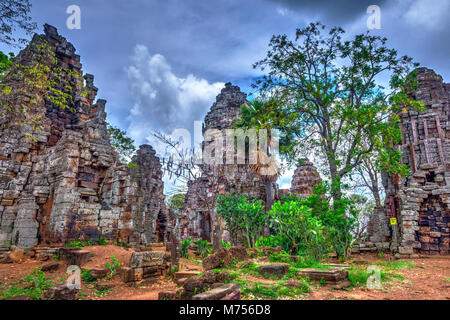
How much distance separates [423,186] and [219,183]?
45.0 ft

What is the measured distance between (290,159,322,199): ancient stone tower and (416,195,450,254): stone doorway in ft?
24.6

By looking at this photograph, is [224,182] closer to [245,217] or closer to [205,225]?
[205,225]

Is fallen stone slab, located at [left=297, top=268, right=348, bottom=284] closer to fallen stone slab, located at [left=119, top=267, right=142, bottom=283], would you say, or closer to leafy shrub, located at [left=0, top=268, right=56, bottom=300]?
fallen stone slab, located at [left=119, top=267, right=142, bottom=283]

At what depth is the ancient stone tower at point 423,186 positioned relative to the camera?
1445 cm

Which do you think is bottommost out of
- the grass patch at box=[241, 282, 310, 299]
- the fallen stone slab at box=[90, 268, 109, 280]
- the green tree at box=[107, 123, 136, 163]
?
the fallen stone slab at box=[90, 268, 109, 280]

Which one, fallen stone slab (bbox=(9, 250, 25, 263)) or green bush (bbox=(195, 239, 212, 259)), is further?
green bush (bbox=(195, 239, 212, 259))

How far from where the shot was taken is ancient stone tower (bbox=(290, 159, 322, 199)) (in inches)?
842

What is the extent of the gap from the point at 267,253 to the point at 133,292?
467cm

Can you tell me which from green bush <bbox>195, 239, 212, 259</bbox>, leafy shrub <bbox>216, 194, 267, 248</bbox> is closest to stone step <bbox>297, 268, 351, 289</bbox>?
leafy shrub <bbox>216, 194, 267, 248</bbox>

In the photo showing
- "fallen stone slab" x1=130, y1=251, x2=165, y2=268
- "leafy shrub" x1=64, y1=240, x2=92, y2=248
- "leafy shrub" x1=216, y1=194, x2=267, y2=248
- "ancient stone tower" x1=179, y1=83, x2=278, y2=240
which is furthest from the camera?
"ancient stone tower" x1=179, y1=83, x2=278, y2=240

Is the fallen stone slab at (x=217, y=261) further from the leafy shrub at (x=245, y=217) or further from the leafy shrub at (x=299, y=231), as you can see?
the leafy shrub at (x=245, y=217)

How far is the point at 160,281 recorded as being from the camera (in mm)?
7590

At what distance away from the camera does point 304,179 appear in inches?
856
